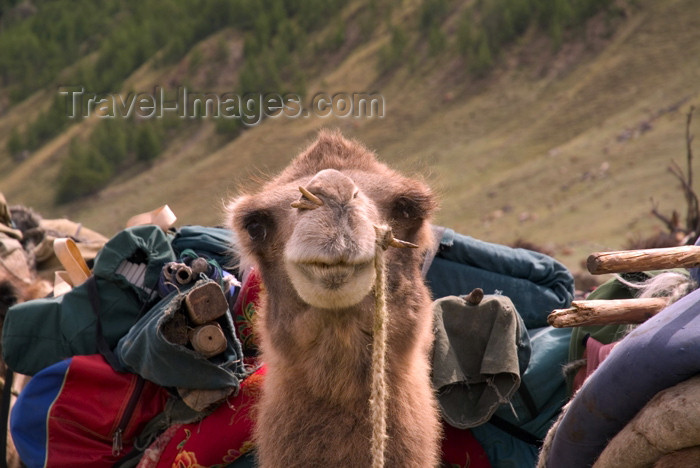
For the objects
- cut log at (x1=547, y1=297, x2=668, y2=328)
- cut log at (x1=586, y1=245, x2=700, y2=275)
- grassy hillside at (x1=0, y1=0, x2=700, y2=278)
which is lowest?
grassy hillside at (x1=0, y1=0, x2=700, y2=278)

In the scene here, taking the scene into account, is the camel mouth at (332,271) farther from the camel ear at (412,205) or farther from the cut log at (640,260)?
the cut log at (640,260)

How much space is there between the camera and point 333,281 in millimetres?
2336

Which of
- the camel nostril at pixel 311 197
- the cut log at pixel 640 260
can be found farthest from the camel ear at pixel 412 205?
the cut log at pixel 640 260

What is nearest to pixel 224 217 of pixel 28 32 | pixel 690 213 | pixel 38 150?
pixel 690 213

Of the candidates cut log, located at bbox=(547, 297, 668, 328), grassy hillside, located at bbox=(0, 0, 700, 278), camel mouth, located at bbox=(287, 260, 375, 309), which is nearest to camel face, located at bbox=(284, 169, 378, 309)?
camel mouth, located at bbox=(287, 260, 375, 309)

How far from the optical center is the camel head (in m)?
2.32

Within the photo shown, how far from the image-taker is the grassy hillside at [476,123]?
20281mm

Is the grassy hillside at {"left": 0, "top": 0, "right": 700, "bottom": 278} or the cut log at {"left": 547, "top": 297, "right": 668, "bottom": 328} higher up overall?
Answer: the cut log at {"left": 547, "top": 297, "right": 668, "bottom": 328}

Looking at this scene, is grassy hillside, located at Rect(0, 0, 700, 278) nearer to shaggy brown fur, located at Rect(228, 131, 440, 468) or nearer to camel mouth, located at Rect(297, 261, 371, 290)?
shaggy brown fur, located at Rect(228, 131, 440, 468)

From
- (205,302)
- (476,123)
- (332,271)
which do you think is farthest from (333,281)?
(476,123)

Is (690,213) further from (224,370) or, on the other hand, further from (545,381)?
(224,370)

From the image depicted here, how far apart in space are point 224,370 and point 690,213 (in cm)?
592

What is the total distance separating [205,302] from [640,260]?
1.80m

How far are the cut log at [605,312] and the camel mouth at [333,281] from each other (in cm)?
50
